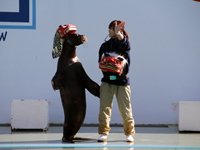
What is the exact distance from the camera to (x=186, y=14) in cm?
552

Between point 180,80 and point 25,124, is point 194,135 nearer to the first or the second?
point 180,80

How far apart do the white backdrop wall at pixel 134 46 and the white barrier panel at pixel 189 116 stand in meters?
0.57

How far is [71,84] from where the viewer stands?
3883 millimetres

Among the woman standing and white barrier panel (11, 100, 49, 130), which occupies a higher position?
the woman standing

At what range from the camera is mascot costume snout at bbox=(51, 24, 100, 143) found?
3871 millimetres

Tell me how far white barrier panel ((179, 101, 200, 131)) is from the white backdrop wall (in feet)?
Answer: 1.86

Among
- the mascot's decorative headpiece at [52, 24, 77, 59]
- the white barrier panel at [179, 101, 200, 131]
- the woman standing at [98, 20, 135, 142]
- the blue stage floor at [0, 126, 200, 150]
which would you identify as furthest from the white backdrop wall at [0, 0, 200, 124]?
the woman standing at [98, 20, 135, 142]

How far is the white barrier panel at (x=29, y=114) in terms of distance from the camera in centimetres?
494

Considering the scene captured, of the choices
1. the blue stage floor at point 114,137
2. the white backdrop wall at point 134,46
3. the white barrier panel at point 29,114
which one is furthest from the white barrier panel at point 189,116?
the white barrier panel at point 29,114

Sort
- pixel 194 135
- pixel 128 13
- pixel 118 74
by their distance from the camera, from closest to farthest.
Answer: pixel 118 74 < pixel 194 135 < pixel 128 13


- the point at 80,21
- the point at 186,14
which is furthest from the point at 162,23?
the point at 80,21

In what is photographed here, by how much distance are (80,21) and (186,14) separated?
1595 mm

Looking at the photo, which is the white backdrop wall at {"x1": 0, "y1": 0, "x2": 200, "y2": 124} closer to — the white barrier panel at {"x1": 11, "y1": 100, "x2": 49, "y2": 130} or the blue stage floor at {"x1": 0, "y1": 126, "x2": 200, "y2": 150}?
the white barrier panel at {"x1": 11, "y1": 100, "x2": 49, "y2": 130}

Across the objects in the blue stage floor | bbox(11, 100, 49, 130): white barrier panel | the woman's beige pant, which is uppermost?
the woman's beige pant
